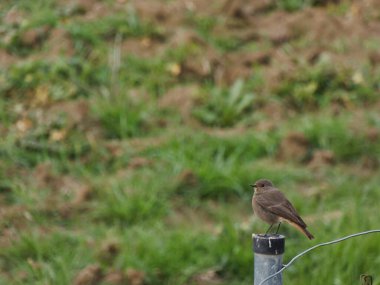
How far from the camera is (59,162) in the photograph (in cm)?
714

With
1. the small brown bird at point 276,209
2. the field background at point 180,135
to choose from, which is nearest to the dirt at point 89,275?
the field background at point 180,135

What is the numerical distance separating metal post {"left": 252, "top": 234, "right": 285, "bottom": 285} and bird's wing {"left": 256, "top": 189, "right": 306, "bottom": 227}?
0.74 meters

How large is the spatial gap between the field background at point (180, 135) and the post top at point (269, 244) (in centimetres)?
250

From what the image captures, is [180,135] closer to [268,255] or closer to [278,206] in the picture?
[278,206]

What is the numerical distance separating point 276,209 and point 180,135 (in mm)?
3232

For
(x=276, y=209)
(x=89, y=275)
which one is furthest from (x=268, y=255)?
(x=89, y=275)

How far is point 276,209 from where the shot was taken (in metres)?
4.14

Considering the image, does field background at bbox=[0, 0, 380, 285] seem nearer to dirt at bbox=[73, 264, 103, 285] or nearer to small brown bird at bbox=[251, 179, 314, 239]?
dirt at bbox=[73, 264, 103, 285]

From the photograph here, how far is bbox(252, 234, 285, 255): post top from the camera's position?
3.33 m

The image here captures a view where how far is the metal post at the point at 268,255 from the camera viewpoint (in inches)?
131

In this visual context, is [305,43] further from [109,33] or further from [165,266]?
[165,266]

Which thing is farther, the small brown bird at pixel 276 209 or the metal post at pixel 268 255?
the small brown bird at pixel 276 209

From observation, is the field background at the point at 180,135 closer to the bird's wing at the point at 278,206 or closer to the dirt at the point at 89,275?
the dirt at the point at 89,275

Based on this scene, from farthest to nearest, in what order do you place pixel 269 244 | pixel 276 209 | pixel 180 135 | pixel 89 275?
pixel 180 135 → pixel 89 275 → pixel 276 209 → pixel 269 244
